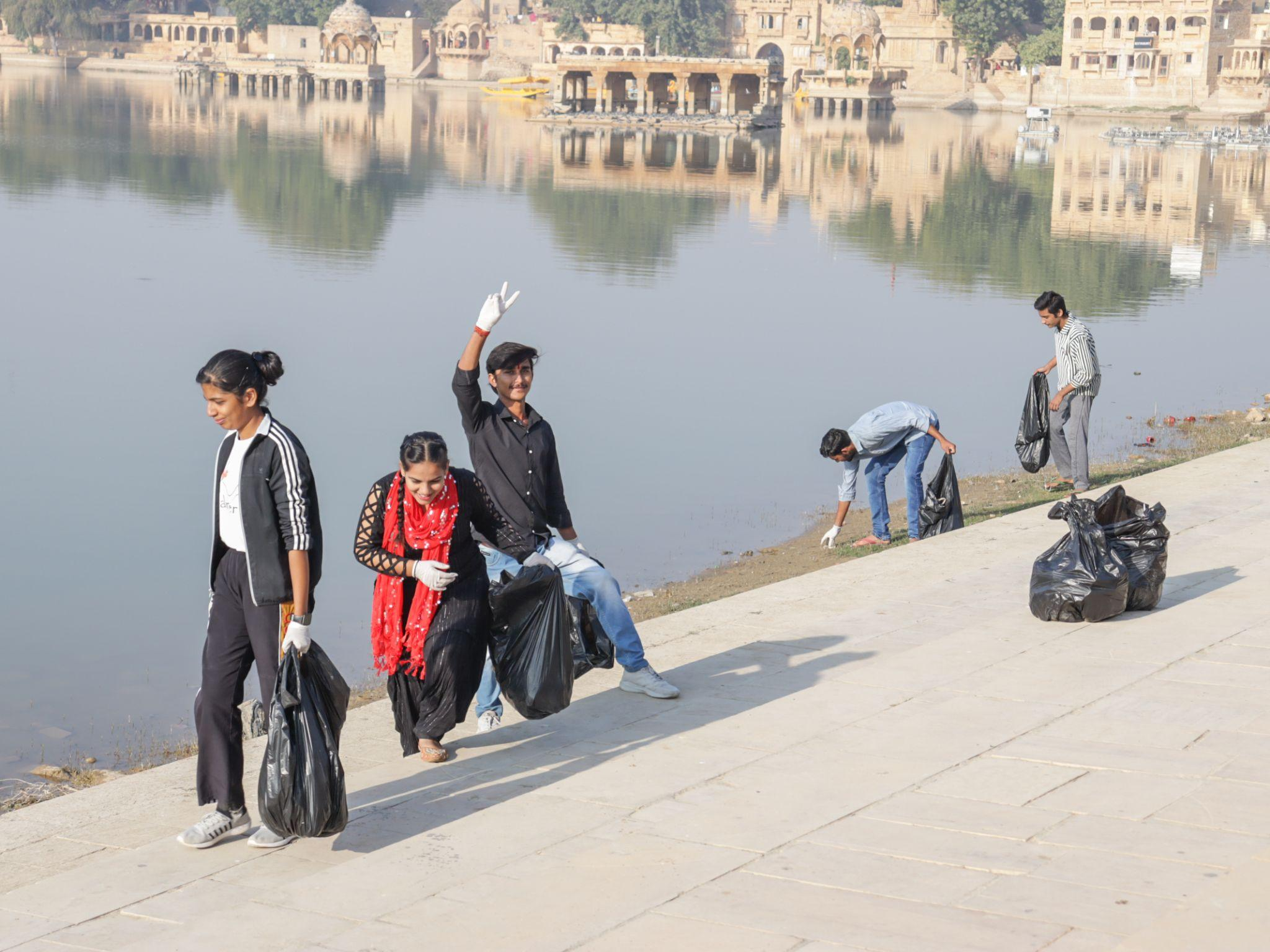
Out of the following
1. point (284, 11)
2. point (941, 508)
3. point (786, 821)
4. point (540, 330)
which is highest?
point (284, 11)

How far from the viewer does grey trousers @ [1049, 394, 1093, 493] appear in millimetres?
10609

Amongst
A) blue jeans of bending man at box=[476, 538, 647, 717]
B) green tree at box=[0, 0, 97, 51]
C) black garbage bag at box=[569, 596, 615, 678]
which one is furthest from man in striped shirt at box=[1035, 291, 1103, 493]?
green tree at box=[0, 0, 97, 51]

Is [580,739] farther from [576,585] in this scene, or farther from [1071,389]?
[1071,389]

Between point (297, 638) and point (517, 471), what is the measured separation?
1.40 metres

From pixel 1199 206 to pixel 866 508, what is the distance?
3044cm

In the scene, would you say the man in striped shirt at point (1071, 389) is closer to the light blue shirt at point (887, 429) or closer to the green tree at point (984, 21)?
the light blue shirt at point (887, 429)

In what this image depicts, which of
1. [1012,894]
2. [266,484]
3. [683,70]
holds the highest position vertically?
[683,70]

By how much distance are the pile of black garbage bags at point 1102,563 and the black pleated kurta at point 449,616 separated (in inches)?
112

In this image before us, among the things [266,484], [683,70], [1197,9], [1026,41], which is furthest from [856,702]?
[1026,41]

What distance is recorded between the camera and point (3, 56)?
110 metres

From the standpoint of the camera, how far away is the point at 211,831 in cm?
475

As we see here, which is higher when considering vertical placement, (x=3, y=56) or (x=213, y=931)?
(x=3, y=56)

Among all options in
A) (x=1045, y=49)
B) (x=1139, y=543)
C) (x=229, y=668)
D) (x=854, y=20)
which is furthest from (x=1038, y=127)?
(x=229, y=668)

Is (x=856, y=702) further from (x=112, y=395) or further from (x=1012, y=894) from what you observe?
(x=112, y=395)
